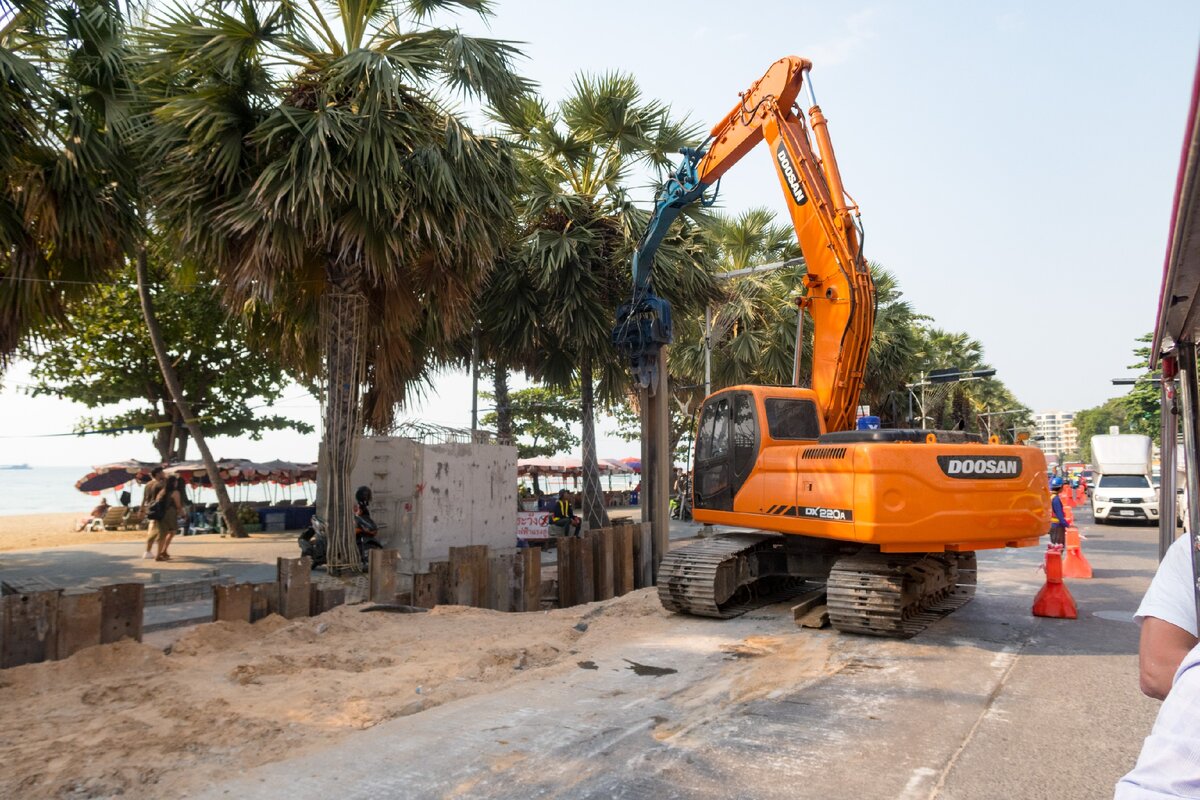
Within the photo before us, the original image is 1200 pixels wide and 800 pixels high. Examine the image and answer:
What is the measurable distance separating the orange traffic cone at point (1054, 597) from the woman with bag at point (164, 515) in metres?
11.8

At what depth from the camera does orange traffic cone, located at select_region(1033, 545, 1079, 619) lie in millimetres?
8978

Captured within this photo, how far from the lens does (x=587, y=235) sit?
56.1ft

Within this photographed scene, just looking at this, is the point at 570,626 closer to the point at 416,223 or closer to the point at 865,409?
the point at 865,409

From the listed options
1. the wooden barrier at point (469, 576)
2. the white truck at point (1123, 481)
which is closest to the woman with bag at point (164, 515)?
the wooden barrier at point (469, 576)

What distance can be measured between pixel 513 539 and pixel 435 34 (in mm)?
8443

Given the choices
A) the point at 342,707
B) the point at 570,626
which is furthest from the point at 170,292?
the point at 342,707

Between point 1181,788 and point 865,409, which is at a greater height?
point 865,409

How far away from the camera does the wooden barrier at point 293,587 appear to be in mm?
7941

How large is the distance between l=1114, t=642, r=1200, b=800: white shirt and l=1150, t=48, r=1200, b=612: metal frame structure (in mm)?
561

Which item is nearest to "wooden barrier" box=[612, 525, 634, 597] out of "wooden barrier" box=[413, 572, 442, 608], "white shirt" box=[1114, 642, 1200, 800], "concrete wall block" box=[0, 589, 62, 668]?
"wooden barrier" box=[413, 572, 442, 608]

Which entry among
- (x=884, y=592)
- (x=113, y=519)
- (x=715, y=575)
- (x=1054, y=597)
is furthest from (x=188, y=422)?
(x=1054, y=597)

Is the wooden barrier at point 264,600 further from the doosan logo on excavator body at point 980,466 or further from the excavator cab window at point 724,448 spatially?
the doosan logo on excavator body at point 980,466

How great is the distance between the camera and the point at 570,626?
8414 mm

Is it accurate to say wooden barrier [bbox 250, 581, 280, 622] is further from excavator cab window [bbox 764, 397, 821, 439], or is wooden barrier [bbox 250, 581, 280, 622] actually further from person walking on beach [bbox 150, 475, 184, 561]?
person walking on beach [bbox 150, 475, 184, 561]
